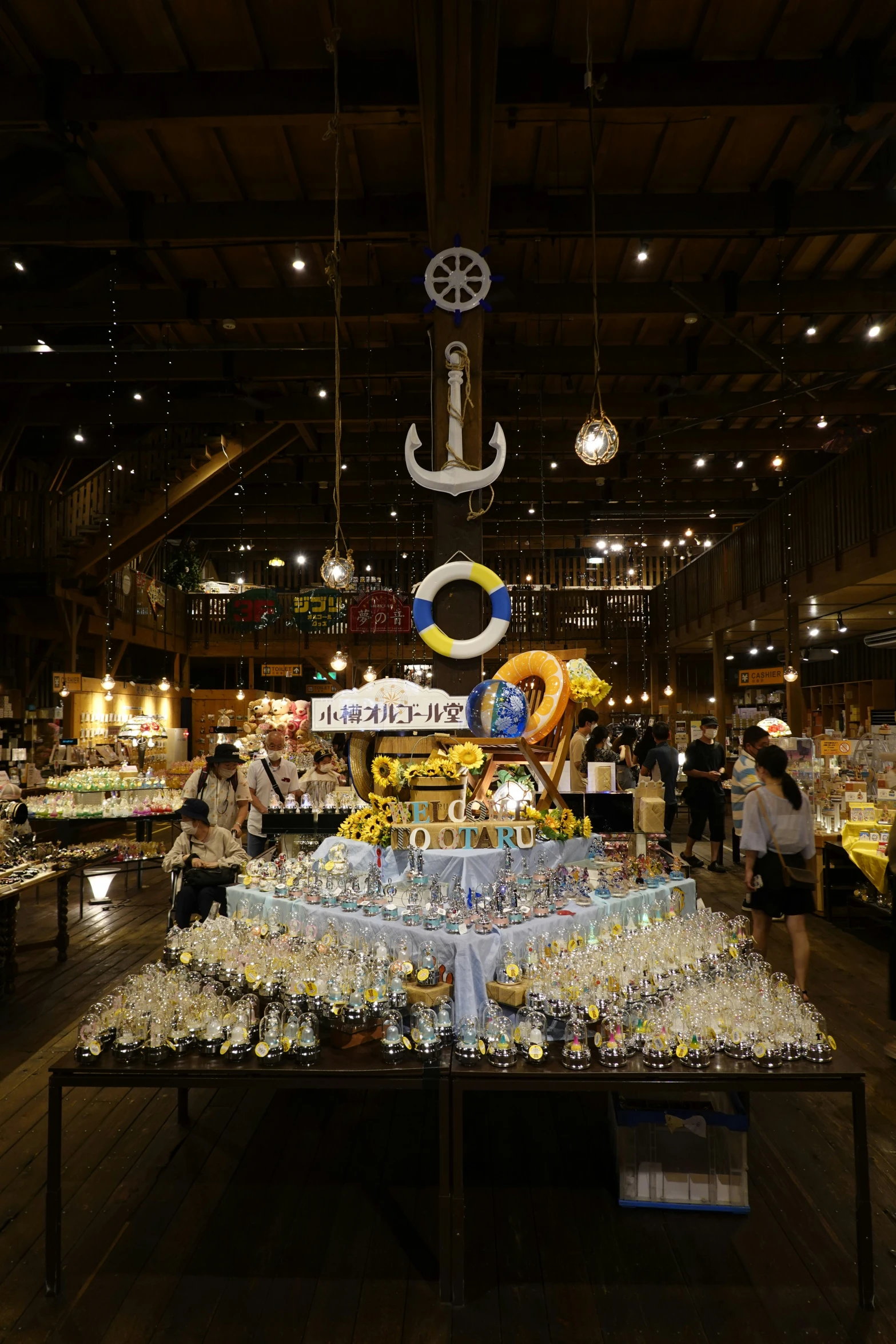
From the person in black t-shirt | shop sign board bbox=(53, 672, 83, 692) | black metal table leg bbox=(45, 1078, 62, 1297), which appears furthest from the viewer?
shop sign board bbox=(53, 672, 83, 692)

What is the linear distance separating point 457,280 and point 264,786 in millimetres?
4669

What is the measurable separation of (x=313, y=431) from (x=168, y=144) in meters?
6.43

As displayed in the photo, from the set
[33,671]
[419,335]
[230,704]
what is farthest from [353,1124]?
[230,704]

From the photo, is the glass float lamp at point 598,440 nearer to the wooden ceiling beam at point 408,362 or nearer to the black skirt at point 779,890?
the black skirt at point 779,890

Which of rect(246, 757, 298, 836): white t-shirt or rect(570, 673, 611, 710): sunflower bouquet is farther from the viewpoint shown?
rect(246, 757, 298, 836): white t-shirt

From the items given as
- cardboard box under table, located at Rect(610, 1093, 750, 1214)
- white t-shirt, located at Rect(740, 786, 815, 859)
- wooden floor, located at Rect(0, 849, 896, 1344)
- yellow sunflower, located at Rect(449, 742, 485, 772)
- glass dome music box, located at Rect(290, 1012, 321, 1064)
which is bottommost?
wooden floor, located at Rect(0, 849, 896, 1344)

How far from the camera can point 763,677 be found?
15.7 m

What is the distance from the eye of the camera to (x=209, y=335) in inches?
365

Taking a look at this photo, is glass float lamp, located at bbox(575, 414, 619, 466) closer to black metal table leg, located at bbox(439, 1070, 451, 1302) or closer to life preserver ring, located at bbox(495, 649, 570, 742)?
life preserver ring, located at bbox(495, 649, 570, 742)

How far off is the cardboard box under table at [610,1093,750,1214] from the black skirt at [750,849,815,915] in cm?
195

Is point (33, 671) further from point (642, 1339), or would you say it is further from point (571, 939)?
point (642, 1339)

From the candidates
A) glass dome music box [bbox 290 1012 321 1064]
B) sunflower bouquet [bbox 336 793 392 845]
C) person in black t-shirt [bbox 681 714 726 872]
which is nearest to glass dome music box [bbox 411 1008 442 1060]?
glass dome music box [bbox 290 1012 321 1064]

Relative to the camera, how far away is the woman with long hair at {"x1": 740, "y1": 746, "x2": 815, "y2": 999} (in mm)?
4555

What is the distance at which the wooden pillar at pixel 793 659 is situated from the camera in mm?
11836
